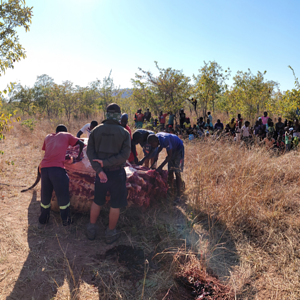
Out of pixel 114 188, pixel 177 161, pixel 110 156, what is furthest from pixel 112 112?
pixel 177 161

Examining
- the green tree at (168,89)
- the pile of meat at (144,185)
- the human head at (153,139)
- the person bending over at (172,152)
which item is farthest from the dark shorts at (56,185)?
the green tree at (168,89)

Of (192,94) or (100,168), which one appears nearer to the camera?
(100,168)

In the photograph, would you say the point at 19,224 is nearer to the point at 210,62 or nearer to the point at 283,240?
the point at 283,240

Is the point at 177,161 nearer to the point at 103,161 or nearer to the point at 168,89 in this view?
the point at 103,161

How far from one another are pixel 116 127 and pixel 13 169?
4.37 meters

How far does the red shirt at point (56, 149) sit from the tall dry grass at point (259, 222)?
2180 millimetres

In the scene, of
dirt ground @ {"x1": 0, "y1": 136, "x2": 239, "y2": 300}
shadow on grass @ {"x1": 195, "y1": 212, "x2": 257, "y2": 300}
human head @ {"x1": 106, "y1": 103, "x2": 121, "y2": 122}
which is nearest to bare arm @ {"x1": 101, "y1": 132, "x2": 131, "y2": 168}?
human head @ {"x1": 106, "y1": 103, "x2": 121, "y2": 122}

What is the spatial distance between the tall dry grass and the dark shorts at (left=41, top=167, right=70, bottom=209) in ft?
6.56

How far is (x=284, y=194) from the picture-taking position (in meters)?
3.63

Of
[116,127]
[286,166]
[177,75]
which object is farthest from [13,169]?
→ [177,75]

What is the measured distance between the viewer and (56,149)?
3.12 metres

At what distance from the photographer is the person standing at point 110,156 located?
269cm

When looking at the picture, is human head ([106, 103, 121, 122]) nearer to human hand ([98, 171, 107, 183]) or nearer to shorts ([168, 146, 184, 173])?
human hand ([98, 171, 107, 183])

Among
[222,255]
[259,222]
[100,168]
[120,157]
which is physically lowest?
[222,255]
